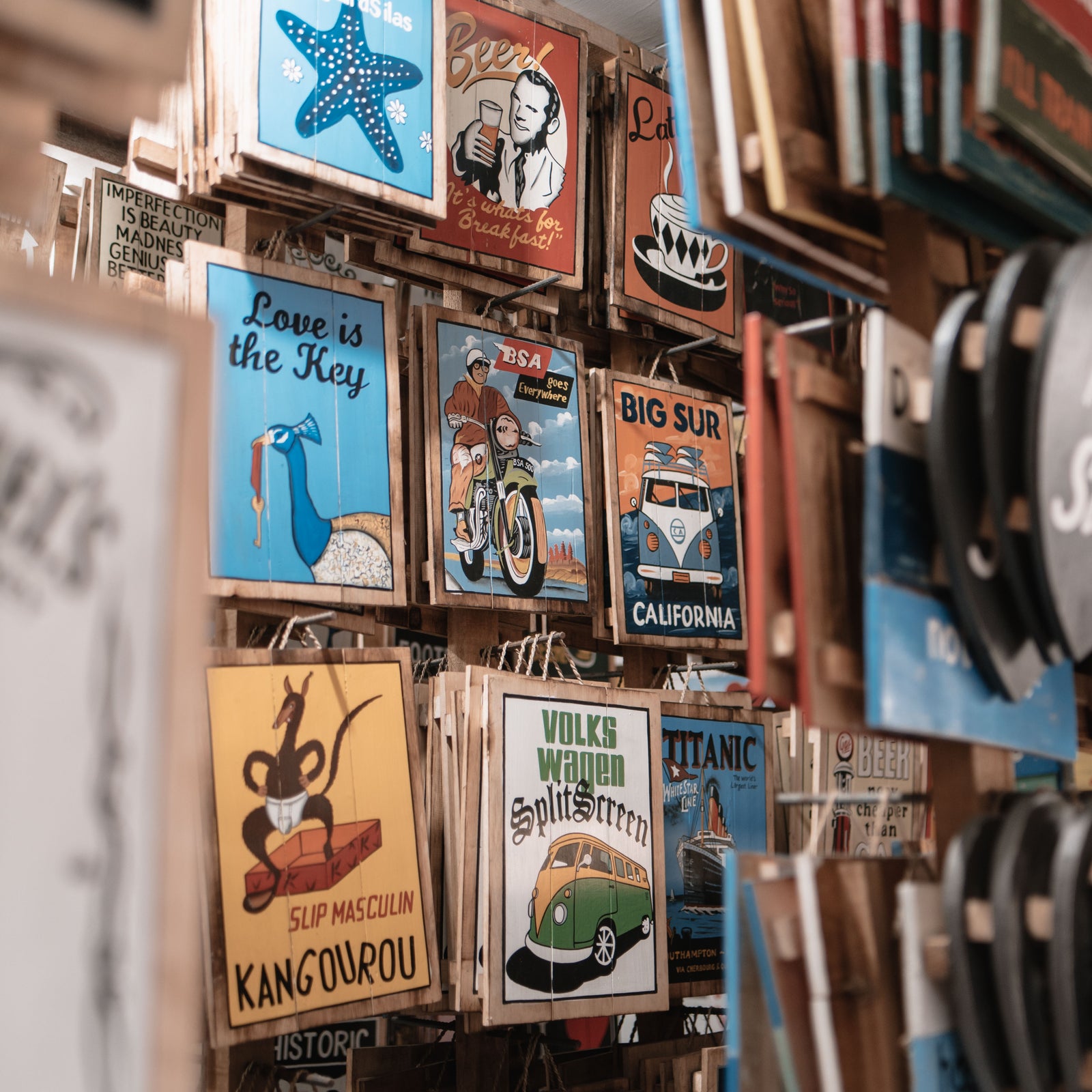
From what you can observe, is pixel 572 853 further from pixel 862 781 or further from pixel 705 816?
pixel 862 781

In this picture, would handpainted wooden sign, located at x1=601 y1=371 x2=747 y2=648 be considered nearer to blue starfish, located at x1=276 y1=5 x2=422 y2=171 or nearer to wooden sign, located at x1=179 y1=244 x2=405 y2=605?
wooden sign, located at x1=179 y1=244 x2=405 y2=605

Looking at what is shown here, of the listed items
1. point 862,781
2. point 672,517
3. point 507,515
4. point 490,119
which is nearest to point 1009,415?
point 507,515

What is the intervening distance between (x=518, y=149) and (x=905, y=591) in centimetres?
229

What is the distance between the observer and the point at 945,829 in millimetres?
1729

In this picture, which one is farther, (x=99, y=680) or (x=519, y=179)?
(x=519, y=179)

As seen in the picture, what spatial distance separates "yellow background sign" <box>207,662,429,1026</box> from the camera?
2512 millimetres

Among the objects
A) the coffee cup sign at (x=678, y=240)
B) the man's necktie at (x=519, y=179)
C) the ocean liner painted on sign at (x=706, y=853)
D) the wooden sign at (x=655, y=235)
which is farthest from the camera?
the coffee cup sign at (x=678, y=240)

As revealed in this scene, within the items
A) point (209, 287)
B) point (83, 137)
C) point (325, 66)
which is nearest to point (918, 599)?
point (209, 287)

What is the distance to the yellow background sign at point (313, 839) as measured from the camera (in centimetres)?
251

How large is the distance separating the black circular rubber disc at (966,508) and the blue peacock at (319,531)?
5.25 ft

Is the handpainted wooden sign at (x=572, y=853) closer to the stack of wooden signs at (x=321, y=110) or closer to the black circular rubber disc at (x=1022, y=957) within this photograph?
the stack of wooden signs at (x=321, y=110)

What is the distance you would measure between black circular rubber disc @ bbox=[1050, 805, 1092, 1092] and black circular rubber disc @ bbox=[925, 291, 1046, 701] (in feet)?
0.79

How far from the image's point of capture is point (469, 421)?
317 cm

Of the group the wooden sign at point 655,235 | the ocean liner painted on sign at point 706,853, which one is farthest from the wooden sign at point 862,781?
the wooden sign at point 655,235
